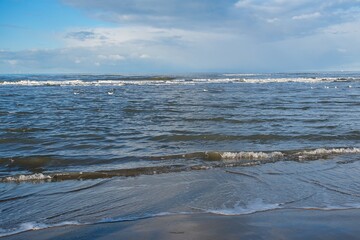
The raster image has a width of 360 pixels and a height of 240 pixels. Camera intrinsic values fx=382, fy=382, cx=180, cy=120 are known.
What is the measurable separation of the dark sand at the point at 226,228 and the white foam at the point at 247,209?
19 centimetres

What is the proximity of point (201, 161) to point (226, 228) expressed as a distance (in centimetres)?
481

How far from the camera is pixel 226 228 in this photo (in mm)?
5316

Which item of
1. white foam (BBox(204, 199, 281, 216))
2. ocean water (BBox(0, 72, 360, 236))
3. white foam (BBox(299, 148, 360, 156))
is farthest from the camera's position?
white foam (BBox(299, 148, 360, 156))

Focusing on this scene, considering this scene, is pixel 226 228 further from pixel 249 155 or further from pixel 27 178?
pixel 249 155

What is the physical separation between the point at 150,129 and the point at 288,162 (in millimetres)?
6622

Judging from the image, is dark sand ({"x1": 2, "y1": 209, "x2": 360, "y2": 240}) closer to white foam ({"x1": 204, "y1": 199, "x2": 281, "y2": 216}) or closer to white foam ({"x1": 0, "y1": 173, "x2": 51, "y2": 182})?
white foam ({"x1": 204, "y1": 199, "x2": 281, "y2": 216})

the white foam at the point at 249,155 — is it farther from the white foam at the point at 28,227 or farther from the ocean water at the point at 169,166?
the white foam at the point at 28,227

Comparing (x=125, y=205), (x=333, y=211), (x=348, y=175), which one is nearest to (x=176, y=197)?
(x=125, y=205)

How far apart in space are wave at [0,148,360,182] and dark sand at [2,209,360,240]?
3.25 metres

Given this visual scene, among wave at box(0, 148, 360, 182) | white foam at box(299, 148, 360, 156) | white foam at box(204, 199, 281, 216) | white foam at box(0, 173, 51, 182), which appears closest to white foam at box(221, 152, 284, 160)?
wave at box(0, 148, 360, 182)

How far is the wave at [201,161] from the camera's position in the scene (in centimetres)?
869

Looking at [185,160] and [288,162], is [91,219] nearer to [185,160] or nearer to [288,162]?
[185,160]

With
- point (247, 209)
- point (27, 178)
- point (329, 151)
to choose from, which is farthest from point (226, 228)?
point (329, 151)

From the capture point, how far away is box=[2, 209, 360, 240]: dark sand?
5.04 metres
